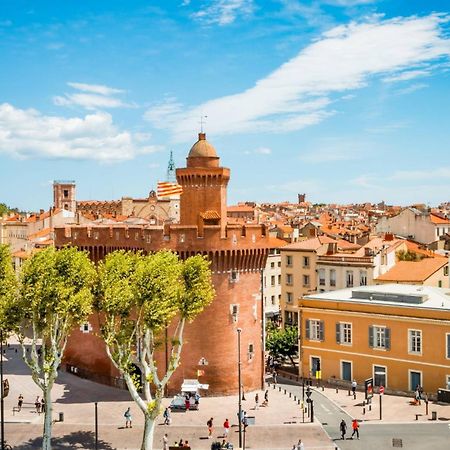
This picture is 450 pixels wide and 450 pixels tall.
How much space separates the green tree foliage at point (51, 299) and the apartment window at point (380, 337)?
25513mm

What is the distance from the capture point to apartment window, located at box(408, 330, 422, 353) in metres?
52.5

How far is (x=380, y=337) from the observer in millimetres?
54625

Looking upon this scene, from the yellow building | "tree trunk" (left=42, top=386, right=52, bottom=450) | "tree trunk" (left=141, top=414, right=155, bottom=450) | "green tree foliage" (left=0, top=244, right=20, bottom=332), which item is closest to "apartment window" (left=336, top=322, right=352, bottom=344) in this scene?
the yellow building

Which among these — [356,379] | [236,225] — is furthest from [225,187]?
[356,379]

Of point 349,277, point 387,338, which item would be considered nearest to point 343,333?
point 387,338

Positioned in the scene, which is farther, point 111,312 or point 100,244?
point 100,244

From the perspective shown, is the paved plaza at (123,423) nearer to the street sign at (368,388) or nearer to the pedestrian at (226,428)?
the pedestrian at (226,428)

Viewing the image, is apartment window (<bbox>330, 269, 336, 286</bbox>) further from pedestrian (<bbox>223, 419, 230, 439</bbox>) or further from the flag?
the flag

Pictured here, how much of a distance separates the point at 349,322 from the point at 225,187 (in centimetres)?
1559

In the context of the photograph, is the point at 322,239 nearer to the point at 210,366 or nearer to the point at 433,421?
the point at 210,366

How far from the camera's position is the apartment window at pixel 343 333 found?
2224 inches

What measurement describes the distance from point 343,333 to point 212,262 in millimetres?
13253

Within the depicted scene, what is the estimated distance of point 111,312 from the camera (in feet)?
127

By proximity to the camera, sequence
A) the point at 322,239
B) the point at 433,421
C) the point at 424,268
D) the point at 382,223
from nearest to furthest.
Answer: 1. the point at 433,421
2. the point at 424,268
3. the point at 322,239
4. the point at 382,223
